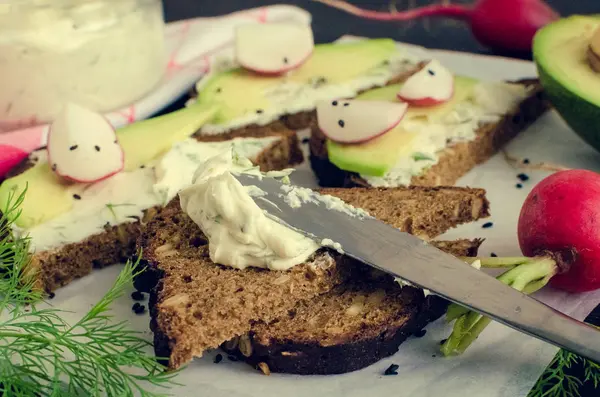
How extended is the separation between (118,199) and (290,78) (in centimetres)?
102

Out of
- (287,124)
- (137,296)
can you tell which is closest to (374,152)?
(287,124)

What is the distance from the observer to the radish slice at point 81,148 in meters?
2.26

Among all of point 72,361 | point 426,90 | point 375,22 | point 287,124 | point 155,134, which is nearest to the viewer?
point 72,361

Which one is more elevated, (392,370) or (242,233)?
(242,233)

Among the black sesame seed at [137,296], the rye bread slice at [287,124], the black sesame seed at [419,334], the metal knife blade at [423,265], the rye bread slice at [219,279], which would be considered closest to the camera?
the metal knife blade at [423,265]

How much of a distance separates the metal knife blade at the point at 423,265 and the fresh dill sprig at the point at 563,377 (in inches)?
7.8

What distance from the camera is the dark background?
13.1 ft

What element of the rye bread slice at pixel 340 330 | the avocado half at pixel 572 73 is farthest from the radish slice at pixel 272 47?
the rye bread slice at pixel 340 330

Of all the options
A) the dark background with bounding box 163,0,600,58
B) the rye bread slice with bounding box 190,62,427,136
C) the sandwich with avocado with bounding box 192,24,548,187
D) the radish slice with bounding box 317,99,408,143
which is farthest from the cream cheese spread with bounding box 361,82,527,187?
the dark background with bounding box 163,0,600,58

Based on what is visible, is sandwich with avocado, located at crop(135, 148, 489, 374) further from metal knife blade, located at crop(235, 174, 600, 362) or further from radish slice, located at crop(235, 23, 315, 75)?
radish slice, located at crop(235, 23, 315, 75)

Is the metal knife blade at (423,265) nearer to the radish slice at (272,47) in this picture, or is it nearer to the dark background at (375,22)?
the radish slice at (272,47)

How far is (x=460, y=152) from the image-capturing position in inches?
103

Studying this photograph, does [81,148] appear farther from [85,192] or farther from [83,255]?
[83,255]

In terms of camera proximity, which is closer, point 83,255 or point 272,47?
point 83,255
